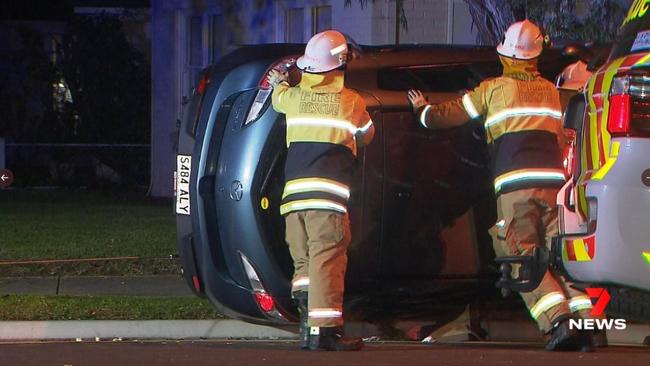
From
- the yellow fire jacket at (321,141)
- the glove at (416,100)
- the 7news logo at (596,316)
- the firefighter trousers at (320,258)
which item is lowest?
the 7news logo at (596,316)

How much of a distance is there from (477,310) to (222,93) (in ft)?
6.87

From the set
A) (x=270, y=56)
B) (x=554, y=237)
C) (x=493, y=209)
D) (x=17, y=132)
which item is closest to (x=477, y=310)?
(x=493, y=209)

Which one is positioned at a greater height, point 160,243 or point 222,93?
point 222,93

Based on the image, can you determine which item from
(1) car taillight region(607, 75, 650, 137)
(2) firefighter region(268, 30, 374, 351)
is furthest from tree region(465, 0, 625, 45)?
(1) car taillight region(607, 75, 650, 137)

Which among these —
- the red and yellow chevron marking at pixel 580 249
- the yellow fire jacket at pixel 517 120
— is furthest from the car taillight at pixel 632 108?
the yellow fire jacket at pixel 517 120

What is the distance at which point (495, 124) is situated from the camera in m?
7.61

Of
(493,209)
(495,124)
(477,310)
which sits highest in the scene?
(495,124)

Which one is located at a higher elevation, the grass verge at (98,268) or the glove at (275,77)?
the glove at (275,77)

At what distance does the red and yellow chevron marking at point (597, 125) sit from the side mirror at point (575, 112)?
0.58 feet

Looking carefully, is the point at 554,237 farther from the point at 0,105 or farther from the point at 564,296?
the point at 0,105

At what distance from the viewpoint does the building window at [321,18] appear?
15.2 metres

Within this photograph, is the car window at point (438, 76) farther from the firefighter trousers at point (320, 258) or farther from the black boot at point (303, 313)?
the black boot at point (303, 313)

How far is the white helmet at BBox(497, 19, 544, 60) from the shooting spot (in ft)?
24.7

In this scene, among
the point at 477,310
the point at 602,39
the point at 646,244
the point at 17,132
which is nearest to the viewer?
the point at 646,244
